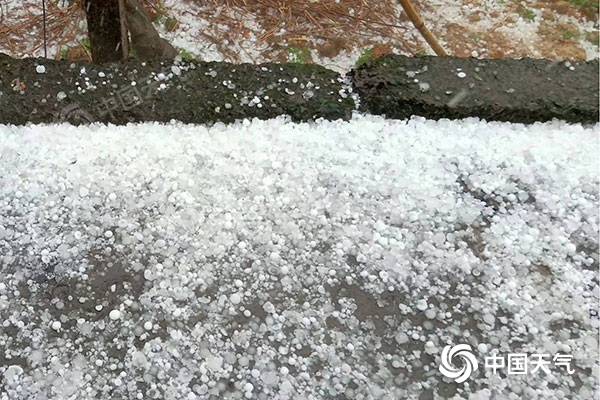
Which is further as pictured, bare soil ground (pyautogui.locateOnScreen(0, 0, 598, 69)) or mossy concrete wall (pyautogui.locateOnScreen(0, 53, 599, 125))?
bare soil ground (pyautogui.locateOnScreen(0, 0, 598, 69))

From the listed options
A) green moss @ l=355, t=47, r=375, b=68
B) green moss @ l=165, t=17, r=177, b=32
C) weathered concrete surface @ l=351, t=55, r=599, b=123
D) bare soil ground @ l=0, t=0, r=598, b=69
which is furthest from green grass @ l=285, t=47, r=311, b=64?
weathered concrete surface @ l=351, t=55, r=599, b=123

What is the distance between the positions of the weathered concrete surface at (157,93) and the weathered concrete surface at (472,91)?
0.29 ft

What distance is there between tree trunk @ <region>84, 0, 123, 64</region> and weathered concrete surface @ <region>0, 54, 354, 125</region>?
0.45 m

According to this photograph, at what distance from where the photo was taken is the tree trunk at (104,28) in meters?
1.68

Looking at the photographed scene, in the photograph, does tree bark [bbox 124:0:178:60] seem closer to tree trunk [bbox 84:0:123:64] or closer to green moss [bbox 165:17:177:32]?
green moss [bbox 165:17:177:32]

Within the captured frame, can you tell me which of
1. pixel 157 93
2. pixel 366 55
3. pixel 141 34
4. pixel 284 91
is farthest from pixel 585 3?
pixel 157 93

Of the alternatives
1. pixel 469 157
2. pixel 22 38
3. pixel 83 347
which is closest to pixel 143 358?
pixel 83 347

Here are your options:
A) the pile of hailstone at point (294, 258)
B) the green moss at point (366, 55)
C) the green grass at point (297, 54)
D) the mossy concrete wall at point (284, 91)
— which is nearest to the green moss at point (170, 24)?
the green grass at point (297, 54)

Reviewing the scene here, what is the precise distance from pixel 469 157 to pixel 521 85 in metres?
0.23

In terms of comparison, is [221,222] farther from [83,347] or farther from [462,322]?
[462,322]

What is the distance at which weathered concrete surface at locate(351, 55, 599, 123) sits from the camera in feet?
4.28

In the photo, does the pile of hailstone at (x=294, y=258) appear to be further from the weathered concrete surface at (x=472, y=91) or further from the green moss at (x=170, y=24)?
the green moss at (x=170, y=24)

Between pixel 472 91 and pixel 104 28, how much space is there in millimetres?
1061

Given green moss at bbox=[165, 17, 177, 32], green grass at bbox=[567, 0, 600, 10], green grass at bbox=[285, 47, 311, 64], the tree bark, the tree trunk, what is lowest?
green grass at bbox=[285, 47, 311, 64]
